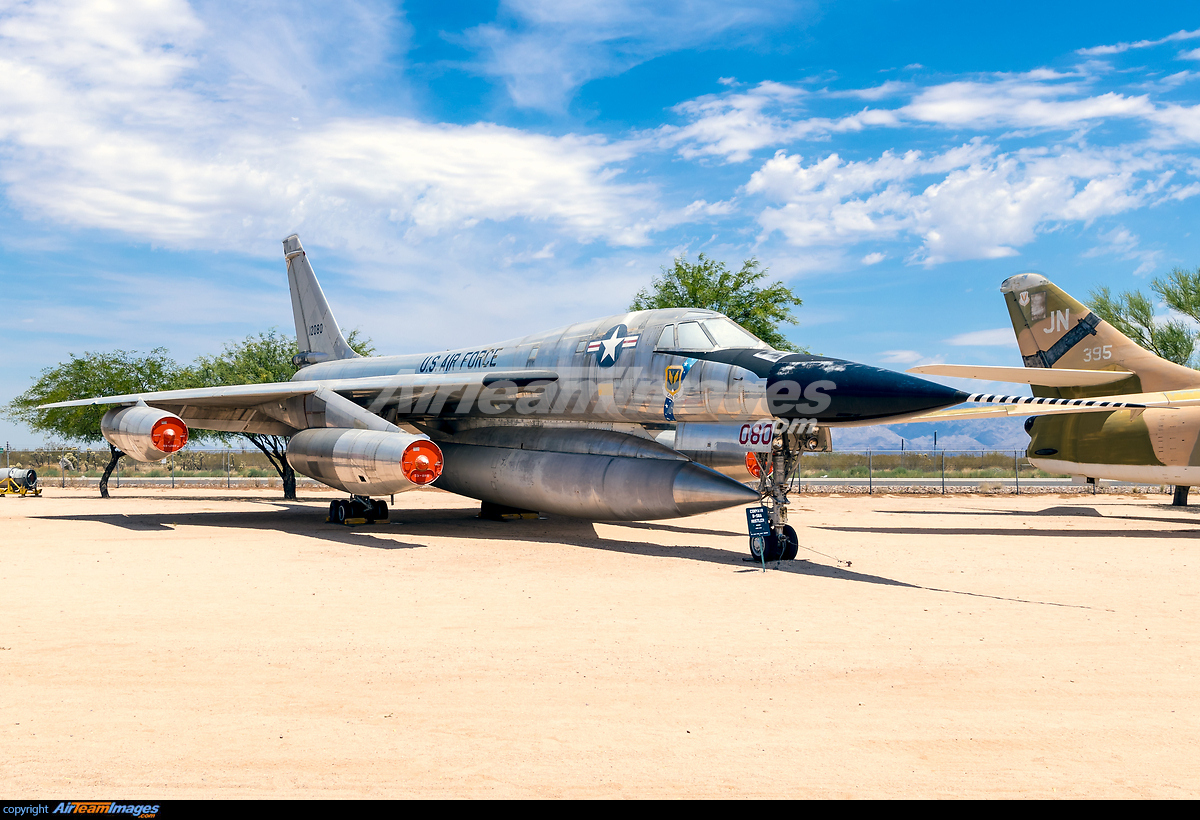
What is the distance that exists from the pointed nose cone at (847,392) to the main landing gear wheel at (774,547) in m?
1.65

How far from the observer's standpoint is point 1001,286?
73.2ft

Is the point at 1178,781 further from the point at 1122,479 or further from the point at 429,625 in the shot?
the point at 1122,479

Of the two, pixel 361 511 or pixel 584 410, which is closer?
pixel 584 410

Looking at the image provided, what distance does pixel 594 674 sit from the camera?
19.2 ft

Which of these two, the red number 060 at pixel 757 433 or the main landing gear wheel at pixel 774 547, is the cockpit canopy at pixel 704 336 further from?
the main landing gear wheel at pixel 774 547

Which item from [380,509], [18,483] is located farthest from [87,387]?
[380,509]

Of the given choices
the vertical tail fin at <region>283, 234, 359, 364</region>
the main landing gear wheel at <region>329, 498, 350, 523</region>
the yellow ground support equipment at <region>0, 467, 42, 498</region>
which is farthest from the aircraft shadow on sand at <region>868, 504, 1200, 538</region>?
the yellow ground support equipment at <region>0, 467, 42, 498</region>

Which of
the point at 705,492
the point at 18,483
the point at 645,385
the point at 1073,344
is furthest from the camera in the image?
the point at 18,483

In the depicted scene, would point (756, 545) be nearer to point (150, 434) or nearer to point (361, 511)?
point (361, 511)

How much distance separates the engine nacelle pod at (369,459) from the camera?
545 inches

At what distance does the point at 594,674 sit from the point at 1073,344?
1917 cm

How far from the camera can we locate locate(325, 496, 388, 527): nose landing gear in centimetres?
1738

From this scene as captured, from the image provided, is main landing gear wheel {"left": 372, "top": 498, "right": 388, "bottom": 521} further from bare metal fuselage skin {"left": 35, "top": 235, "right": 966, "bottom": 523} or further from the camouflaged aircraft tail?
the camouflaged aircraft tail

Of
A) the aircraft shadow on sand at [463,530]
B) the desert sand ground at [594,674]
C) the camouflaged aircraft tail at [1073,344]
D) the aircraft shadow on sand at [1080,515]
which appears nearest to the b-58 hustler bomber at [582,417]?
the aircraft shadow on sand at [463,530]
